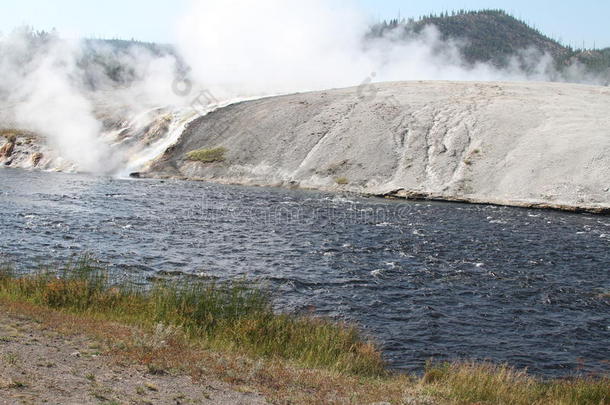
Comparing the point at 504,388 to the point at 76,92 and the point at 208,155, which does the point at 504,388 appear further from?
the point at 76,92

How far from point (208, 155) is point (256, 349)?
44.5 meters

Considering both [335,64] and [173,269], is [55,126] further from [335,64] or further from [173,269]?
[335,64]

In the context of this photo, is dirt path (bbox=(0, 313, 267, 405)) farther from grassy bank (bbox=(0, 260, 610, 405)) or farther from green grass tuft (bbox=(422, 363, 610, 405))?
green grass tuft (bbox=(422, 363, 610, 405))

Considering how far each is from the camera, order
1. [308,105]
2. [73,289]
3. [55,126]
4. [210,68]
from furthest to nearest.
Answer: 1. [210,68]
2. [55,126]
3. [308,105]
4. [73,289]

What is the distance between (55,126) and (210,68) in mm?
31916

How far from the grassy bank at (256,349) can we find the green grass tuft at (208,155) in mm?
39151

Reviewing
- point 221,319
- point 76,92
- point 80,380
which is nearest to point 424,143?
point 221,319

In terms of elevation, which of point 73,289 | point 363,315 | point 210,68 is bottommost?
point 363,315

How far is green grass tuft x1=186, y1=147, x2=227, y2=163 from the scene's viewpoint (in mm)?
54594

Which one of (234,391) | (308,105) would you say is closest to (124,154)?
(308,105)

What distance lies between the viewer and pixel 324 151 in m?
51.8

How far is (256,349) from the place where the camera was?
1211 centimetres

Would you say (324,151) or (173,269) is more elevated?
(324,151)

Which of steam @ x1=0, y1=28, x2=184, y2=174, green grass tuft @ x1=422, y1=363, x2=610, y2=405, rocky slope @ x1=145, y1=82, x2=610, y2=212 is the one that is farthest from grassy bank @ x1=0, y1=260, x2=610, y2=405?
steam @ x1=0, y1=28, x2=184, y2=174
